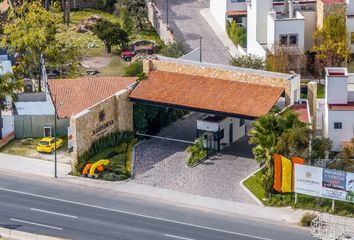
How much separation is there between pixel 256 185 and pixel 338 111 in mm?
9259

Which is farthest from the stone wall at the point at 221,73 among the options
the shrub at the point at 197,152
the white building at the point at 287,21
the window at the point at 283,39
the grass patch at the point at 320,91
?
the window at the point at 283,39

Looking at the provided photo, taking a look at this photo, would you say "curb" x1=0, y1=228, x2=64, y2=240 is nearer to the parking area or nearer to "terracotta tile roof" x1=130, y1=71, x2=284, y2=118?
the parking area

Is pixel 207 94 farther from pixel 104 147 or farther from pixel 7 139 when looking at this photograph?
pixel 7 139

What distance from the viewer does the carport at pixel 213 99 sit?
292 feet

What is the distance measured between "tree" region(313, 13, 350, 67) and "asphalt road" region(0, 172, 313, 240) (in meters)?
32.6

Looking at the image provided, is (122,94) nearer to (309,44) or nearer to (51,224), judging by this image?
(51,224)

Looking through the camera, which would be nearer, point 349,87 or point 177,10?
point 349,87

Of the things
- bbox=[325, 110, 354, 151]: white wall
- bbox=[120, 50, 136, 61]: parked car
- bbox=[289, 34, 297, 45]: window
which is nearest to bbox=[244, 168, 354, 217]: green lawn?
bbox=[325, 110, 354, 151]: white wall

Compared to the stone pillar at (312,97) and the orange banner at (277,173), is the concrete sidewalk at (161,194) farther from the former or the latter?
the stone pillar at (312,97)

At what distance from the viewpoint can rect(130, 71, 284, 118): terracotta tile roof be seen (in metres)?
88.9

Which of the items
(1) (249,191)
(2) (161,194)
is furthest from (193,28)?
(2) (161,194)

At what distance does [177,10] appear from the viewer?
13112 centimetres

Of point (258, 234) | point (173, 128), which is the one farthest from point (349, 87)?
point (258, 234)

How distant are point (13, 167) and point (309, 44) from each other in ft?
124
